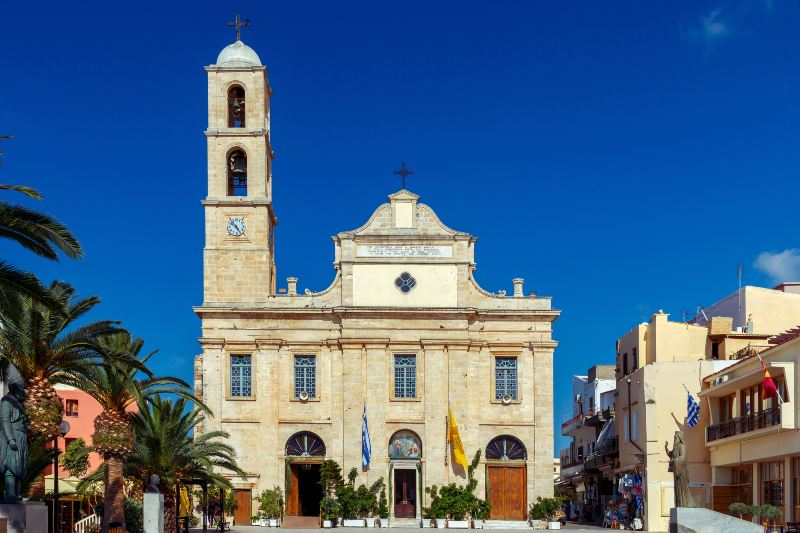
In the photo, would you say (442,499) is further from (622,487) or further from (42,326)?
(42,326)

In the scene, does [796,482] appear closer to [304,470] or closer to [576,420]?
[304,470]

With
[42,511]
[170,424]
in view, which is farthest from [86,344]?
[170,424]

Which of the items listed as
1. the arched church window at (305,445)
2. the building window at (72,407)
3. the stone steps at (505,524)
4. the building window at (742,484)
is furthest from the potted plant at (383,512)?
the building window at (72,407)

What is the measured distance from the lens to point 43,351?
2791cm

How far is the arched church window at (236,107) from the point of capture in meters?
53.2

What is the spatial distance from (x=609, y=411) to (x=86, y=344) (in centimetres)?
3410

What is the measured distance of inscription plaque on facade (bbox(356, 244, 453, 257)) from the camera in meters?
51.4

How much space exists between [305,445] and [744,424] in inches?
729

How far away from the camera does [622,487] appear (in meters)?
49.4

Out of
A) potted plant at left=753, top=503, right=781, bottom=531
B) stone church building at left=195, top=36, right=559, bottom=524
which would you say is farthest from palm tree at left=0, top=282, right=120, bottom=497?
stone church building at left=195, top=36, right=559, bottom=524

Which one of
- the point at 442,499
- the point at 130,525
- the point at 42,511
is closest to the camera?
the point at 42,511

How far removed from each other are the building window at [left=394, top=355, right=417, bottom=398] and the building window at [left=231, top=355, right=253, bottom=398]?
6.11 metres

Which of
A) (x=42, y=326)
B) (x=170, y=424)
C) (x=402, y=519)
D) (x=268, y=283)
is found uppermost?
(x=268, y=283)

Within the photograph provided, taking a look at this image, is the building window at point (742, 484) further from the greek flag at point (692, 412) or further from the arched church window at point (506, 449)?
the arched church window at point (506, 449)
